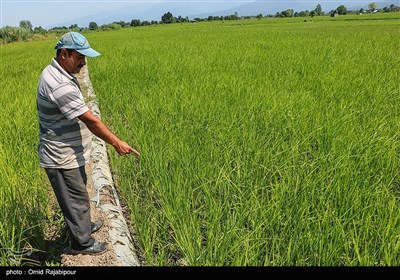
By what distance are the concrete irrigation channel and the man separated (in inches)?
3.1

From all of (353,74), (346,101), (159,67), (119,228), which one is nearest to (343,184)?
(119,228)

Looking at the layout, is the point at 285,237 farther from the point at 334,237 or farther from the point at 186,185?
the point at 186,185

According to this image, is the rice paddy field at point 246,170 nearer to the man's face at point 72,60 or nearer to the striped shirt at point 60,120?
the striped shirt at point 60,120

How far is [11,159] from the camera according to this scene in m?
2.52

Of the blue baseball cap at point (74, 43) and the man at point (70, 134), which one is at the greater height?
the blue baseball cap at point (74, 43)

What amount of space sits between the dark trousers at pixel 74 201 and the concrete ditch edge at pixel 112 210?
18cm

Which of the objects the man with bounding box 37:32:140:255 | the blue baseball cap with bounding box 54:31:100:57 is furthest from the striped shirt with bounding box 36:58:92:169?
the blue baseball cap with bounding box 54:31:100:57

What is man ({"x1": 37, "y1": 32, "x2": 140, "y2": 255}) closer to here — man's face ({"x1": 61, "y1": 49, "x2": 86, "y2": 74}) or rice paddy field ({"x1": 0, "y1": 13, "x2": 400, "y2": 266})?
man's face ({"x1": 61, "y1": 49, "x2": 86, "y2": 74})

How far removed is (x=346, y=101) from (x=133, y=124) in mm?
2389

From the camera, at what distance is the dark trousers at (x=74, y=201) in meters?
1.72

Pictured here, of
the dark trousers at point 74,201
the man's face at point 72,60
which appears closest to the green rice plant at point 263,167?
the dark trousers at point 74,201

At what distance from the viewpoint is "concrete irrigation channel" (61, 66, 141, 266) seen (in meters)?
1.79

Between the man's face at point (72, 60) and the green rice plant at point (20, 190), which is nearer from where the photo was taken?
the man's face at point (72, 60)

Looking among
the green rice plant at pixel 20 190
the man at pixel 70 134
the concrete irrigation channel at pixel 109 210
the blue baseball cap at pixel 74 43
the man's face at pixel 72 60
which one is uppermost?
the blue baseball cap at pixel 74 43
